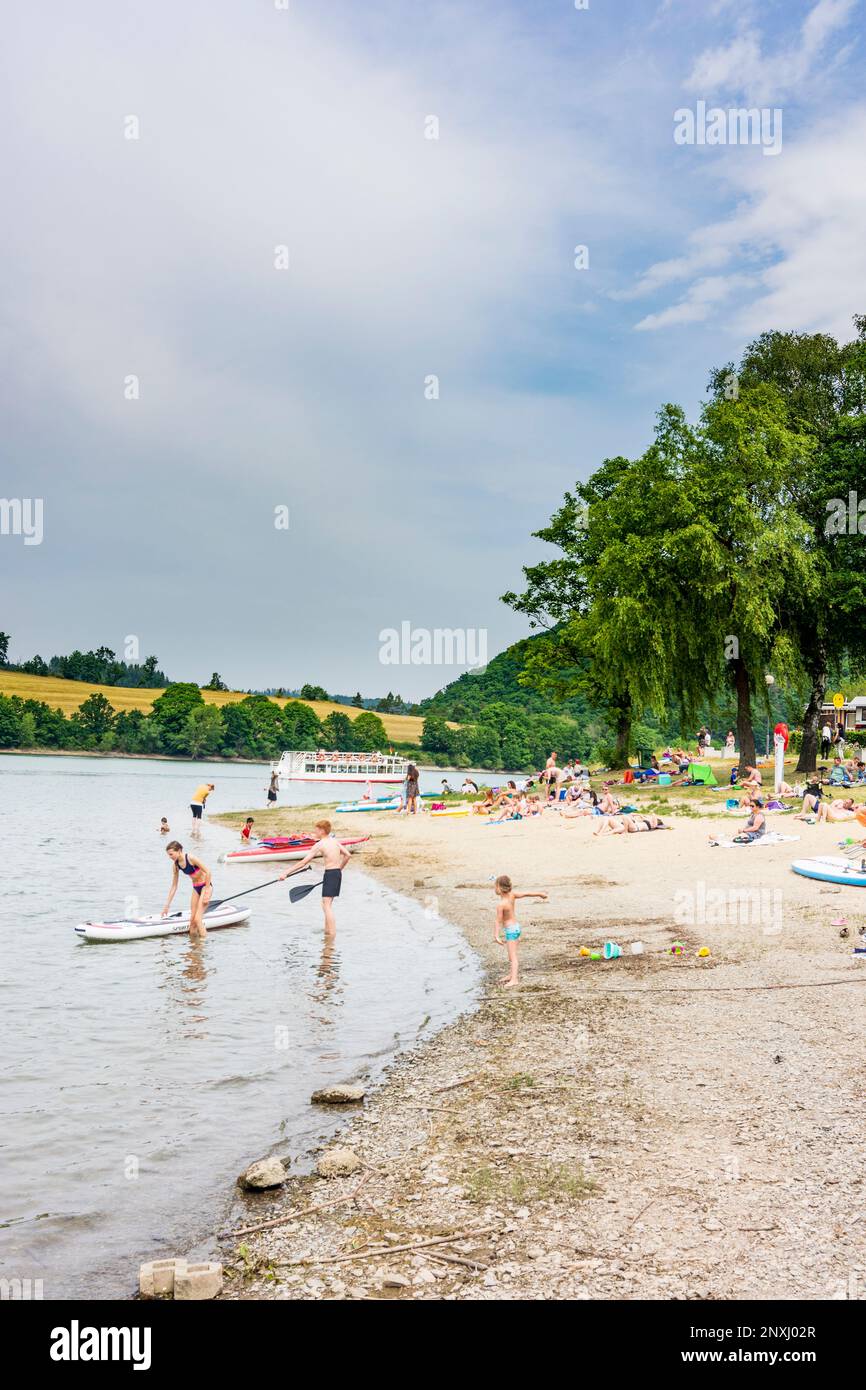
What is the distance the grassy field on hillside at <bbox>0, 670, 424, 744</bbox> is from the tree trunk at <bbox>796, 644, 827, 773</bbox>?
438ft

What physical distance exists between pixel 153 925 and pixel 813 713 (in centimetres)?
3111

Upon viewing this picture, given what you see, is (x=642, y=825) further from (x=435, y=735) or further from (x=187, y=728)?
(x=187, y=728)

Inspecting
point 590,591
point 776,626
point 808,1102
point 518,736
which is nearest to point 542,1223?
point 808,1102

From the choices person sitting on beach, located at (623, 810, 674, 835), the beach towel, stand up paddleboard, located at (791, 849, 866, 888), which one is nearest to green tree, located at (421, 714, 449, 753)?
person sitting on beach, located at (623, 810, 674, 835)

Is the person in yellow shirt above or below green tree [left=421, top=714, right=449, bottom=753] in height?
below

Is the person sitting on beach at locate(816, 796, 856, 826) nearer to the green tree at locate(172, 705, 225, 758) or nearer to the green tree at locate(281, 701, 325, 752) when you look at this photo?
the green tree at locate(281, 701, 325, 752)

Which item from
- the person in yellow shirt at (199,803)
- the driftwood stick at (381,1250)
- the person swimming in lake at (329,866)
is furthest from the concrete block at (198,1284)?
the person in yellow shirt at (199,803)

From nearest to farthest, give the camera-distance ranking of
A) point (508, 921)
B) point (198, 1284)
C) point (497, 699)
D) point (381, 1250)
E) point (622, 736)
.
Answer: point (198, 1284) → point (381, 1250) → point (508, 921) → point (622, 736) → point (497, 699)

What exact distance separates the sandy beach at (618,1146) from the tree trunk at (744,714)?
24.1m

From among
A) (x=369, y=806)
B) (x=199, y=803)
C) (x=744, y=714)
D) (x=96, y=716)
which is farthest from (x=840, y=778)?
(x=96, y=716)

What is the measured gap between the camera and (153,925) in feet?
61.7

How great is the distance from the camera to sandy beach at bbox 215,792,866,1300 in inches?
221

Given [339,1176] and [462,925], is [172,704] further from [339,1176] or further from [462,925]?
[339,1176]

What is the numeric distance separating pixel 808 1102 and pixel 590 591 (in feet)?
155
